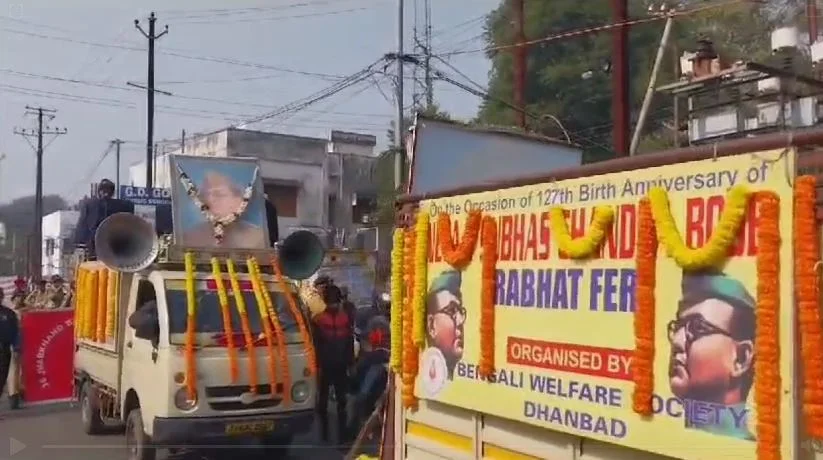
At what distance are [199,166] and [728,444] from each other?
284 inches

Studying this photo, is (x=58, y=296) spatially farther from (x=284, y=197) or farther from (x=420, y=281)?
(x=284, y=197)

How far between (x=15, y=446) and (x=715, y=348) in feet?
29.9

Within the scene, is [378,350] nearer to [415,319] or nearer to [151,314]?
[151,314]

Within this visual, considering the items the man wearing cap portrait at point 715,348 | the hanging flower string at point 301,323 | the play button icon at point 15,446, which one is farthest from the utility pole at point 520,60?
the man wearing cap portrait at point 715,348

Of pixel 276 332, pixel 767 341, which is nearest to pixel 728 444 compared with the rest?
pixel 767 341

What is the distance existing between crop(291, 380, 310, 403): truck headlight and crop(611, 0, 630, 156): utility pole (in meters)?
7.12

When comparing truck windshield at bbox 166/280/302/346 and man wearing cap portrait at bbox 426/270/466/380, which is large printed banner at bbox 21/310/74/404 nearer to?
truck windshield at bbox 166/280/302/346

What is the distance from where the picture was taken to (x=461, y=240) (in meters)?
4.51

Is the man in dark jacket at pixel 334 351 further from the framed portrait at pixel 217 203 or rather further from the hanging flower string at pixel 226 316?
the hanging flower string at pixel 226 316

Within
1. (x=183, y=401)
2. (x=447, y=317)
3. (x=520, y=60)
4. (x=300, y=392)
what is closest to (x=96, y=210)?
(x=183, y=401)

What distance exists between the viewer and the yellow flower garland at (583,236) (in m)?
3.59

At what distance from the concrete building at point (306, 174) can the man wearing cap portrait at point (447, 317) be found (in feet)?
99.0

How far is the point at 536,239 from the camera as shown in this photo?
4.00 m

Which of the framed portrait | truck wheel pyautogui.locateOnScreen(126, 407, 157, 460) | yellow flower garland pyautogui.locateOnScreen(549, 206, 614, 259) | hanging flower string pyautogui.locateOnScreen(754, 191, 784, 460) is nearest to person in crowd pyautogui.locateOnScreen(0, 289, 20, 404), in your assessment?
Result: truck wheel pyautogui.locateOnScreen(126, 407, 157, 460)
